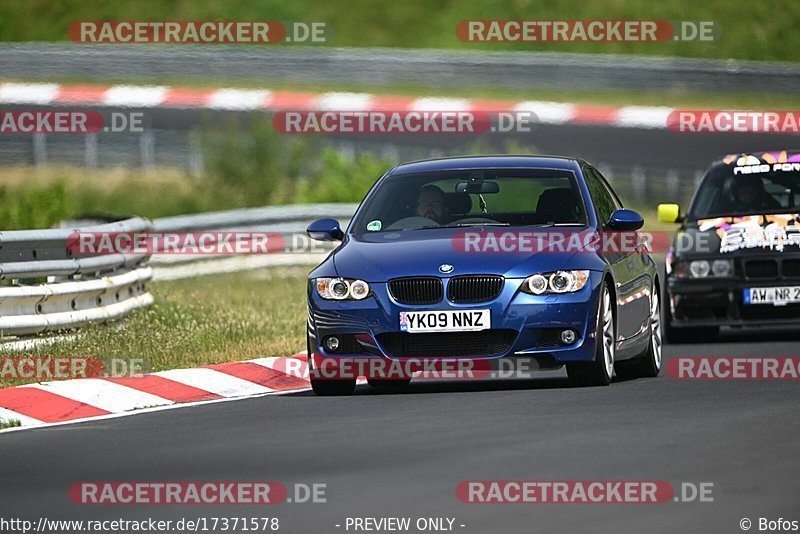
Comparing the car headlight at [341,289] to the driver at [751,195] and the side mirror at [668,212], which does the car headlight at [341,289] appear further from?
the driver at [751,195]

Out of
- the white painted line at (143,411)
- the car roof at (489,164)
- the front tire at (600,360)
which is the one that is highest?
the car roof at (489,164)

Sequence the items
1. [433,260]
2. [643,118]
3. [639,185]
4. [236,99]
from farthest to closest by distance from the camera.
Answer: [643,118]
[236,99]
[639,185]
[433,260]

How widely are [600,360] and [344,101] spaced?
2345 cm

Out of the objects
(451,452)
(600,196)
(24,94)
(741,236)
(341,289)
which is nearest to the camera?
(451,452)

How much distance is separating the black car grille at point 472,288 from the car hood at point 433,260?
5 centimetres

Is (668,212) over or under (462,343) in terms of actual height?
over

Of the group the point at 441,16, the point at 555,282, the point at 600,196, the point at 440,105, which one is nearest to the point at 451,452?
the point at 555,282

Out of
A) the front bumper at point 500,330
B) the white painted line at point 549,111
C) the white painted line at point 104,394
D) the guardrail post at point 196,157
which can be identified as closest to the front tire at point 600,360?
the front bumper at point 500,330

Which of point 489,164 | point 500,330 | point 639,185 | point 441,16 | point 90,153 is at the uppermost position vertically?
point 441,16

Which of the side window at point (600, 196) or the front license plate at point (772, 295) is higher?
the side window at point (600, 196)

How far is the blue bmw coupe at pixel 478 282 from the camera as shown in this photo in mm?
12172

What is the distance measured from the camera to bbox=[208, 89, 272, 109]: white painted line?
35750 millimetres

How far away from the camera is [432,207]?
13.3 meters

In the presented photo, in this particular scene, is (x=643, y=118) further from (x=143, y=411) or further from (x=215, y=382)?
(x=143, y=411)
